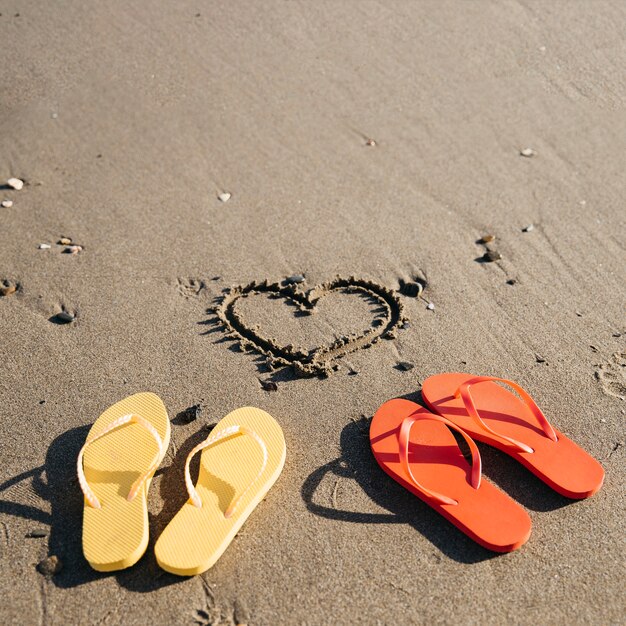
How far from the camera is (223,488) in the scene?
2.40 metres

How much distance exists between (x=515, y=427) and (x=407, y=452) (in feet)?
1.54

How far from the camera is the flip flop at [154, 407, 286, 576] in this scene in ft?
7.15

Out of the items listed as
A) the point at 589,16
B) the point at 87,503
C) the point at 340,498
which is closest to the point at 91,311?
the point at 87,503

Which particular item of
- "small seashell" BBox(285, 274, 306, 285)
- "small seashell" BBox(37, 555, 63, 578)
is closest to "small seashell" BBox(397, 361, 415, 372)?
"small seashell" BBox(285, 274, 306, 285)

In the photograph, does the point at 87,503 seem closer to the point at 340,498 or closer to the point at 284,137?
the point at 340,498

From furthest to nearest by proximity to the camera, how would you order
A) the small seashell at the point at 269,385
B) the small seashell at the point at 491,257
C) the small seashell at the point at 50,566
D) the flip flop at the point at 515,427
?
the small seashell at the point at 491,257
the small seashell at the point at 269,385
the flip flop at the point at 515,427
the small seashell at the point at 50,566

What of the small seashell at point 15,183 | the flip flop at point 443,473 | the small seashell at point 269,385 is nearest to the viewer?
the flip flop at point 443,473

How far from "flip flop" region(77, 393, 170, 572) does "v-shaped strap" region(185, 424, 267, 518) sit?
0.14m

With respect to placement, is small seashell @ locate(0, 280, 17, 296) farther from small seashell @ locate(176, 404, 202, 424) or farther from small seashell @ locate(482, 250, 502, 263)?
small seashell @ locate(482, 250, 502, 263)

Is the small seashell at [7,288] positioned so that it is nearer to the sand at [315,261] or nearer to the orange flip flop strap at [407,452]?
the sand at [315,261]

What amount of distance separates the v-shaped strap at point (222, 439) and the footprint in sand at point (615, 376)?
140cm

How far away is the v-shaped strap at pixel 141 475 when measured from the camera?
2.33m

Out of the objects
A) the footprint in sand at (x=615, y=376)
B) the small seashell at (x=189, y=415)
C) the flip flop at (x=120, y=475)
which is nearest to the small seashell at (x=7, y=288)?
the flip flop at (x=120, y=475)

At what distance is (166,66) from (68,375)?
2.63 meters
